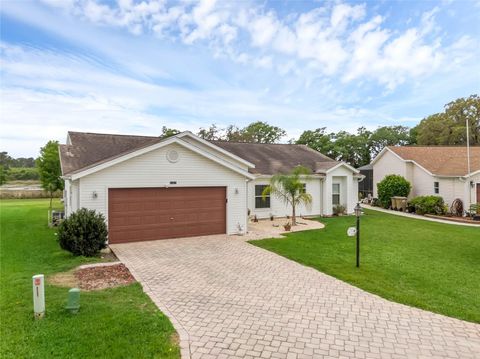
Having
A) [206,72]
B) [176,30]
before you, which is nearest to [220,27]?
[176,30]

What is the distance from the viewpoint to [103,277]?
8344 mm

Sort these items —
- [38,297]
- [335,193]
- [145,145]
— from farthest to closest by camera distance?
[335,193] < [145,145] < [38,297]

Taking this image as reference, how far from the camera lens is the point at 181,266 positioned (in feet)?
30.7

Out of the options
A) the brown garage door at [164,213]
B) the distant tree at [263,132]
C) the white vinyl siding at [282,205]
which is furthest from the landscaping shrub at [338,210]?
the distant tree at [263,132]

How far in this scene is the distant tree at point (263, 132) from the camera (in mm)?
47562

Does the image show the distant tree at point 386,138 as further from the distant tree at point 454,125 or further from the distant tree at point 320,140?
the distant tree at point 320,140

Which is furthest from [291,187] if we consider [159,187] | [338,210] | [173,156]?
[159,187]

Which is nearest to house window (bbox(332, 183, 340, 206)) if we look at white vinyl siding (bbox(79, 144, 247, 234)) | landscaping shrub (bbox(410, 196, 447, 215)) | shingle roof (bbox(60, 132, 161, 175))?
landscaping shrub (bbox(410, 196, 447, 215))

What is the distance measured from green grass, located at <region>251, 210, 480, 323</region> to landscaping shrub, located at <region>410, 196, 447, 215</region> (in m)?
4.46

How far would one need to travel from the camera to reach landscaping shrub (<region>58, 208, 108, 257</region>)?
33.6 feet

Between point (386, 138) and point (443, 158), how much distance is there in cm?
2250

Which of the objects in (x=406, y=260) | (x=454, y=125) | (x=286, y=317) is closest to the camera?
(x=286, y=317)

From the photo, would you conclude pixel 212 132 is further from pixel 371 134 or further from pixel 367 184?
pixel 367 184

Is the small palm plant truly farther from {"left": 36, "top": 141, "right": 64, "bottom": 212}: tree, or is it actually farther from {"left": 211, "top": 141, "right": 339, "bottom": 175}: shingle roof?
{"left": 36, "top": 141, "right": 64, "bottom": 212}: tree
